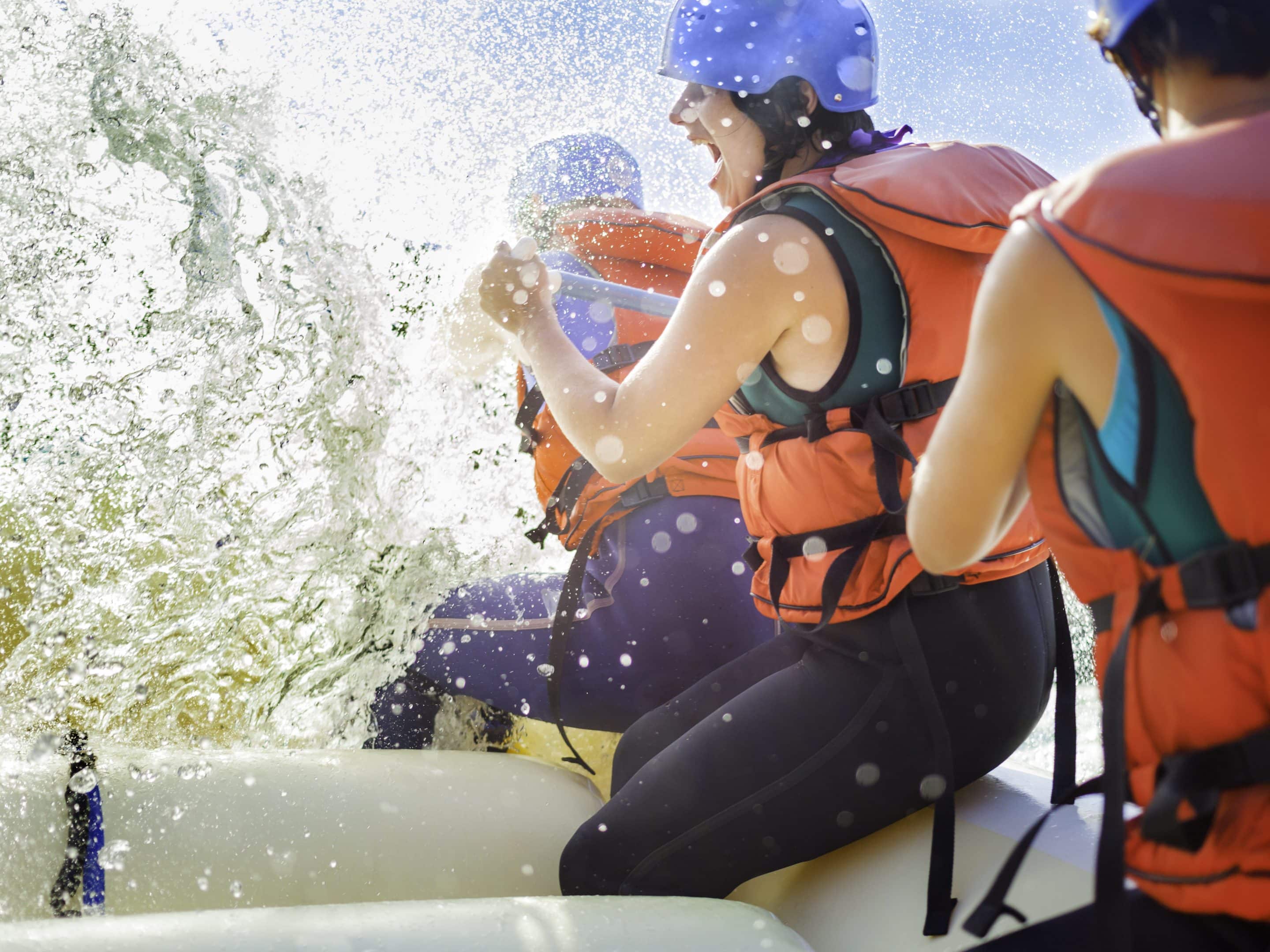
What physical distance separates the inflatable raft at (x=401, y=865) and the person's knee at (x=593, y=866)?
11 cm

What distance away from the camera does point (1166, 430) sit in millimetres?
671

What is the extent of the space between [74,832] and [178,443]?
3.15 feet

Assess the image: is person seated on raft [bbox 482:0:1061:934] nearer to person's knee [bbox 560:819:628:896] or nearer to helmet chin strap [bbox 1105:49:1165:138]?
person's knee [bbox 560:819:628:896]

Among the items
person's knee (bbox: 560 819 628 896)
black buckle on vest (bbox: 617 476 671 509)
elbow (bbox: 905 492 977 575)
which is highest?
elbow (bbox: 905 492 977 575)

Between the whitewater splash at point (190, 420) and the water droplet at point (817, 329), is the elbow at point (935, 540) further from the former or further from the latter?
the whitewater splash at point (190, 420)

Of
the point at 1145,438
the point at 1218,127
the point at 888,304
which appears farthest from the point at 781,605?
the point at 1218,127

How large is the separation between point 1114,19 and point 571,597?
147cm

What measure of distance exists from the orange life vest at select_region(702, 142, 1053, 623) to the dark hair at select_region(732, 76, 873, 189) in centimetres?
16

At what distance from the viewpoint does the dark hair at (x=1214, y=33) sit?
693mm

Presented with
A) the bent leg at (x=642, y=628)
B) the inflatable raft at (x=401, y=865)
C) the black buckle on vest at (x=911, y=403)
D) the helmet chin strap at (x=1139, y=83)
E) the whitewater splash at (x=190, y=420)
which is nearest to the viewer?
the helmet chin strap at (x=1139, y=83)

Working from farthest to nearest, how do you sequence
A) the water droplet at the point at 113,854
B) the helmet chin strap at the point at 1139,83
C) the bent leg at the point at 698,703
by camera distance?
the bent leg at the point at 698,703, the water droplet at the point at 113,854, the helmet chin strap at the point at 1139,83

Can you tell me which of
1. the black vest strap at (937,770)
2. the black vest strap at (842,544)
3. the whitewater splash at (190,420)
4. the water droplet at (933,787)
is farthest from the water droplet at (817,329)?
the whitewater splash at (190,420)

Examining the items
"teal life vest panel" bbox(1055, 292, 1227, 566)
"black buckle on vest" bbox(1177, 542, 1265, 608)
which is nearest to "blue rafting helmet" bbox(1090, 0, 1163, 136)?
"teal life vest panel" bbox(1055, 292, 1227, 566)

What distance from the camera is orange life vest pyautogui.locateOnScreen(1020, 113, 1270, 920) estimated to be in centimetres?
64
